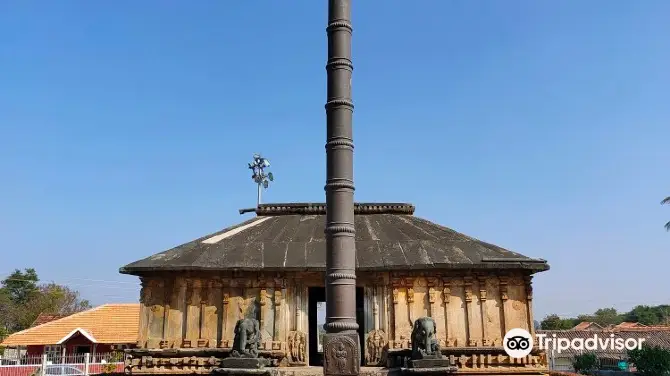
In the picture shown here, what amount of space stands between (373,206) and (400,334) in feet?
18.5

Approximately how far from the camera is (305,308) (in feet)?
54.5

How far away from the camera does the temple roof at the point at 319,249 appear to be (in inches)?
646

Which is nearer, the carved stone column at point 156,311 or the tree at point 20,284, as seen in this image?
the carved stone column at point 156,311

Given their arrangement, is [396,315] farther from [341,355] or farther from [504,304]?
[341,355]

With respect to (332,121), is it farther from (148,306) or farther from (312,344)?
(312,344)

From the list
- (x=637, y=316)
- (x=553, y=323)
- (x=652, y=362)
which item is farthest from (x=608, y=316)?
(x=652, y=362)

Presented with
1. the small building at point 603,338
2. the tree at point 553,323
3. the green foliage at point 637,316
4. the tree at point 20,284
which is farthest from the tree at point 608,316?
the tree at point 20,284

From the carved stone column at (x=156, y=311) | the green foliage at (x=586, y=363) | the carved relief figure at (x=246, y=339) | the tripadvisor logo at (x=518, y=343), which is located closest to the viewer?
the carved relief figure at (x=246, y=339)

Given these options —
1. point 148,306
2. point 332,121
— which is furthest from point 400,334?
point 332,121

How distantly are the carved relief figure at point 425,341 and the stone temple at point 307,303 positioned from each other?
5.40ft

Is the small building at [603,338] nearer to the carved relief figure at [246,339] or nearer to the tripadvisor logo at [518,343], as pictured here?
the tripadvisor logo at [518,343]

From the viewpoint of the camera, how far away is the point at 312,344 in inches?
789

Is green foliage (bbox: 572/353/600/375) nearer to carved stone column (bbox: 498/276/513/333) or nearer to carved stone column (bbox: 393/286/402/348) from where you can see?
carved stone column (bbox: 498/276/513/333)

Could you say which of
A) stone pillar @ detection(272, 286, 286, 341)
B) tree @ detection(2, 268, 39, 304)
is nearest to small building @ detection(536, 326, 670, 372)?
stone pillar @ detection(272, 286, 286, 341)
